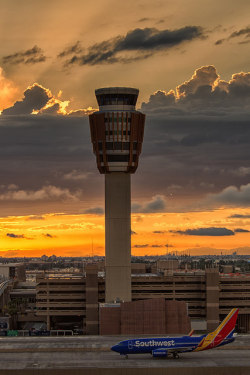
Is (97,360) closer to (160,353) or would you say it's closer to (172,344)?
(160,353)

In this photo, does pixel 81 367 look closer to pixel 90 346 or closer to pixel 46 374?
pixel 46 374

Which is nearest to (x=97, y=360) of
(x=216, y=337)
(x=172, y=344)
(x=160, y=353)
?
(x=160, y=353)

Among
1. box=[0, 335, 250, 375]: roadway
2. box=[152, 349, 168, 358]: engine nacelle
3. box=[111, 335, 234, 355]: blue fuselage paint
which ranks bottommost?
box=[0, 335, 250, 375]: roadway

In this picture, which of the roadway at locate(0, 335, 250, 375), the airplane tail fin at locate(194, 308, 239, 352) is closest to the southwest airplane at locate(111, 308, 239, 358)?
the airplane tail fin at locate(194, 308, 239, 352)

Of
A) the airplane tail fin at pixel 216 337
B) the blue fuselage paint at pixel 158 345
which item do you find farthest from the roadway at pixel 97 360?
the airplane tail fin at pixel 216 337

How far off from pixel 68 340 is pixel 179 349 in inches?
1484

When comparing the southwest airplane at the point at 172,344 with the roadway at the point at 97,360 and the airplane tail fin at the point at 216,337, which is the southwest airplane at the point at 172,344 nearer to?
the airplane tail fin at the point at 216,337

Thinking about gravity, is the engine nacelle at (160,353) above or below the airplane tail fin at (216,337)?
below

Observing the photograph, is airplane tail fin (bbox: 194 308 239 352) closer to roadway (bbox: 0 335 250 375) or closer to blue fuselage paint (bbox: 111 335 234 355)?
blue fuselage paint (bbox: 111 335 234 355)

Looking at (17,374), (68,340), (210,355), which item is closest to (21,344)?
(68,340)

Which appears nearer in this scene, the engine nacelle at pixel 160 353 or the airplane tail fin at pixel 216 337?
the engine nacelle at pixel 160 353

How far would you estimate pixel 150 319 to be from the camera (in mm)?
198500

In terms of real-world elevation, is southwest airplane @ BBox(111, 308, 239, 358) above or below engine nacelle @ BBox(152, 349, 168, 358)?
above

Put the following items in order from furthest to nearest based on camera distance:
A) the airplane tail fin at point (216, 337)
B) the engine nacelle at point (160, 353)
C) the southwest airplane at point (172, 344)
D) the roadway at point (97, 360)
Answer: the airplane tail fin at point (216, 337)
the southwest airplane at point (172, 344)
the engine nacelle at point (160, 353)
the roadway at point (97, 360)
